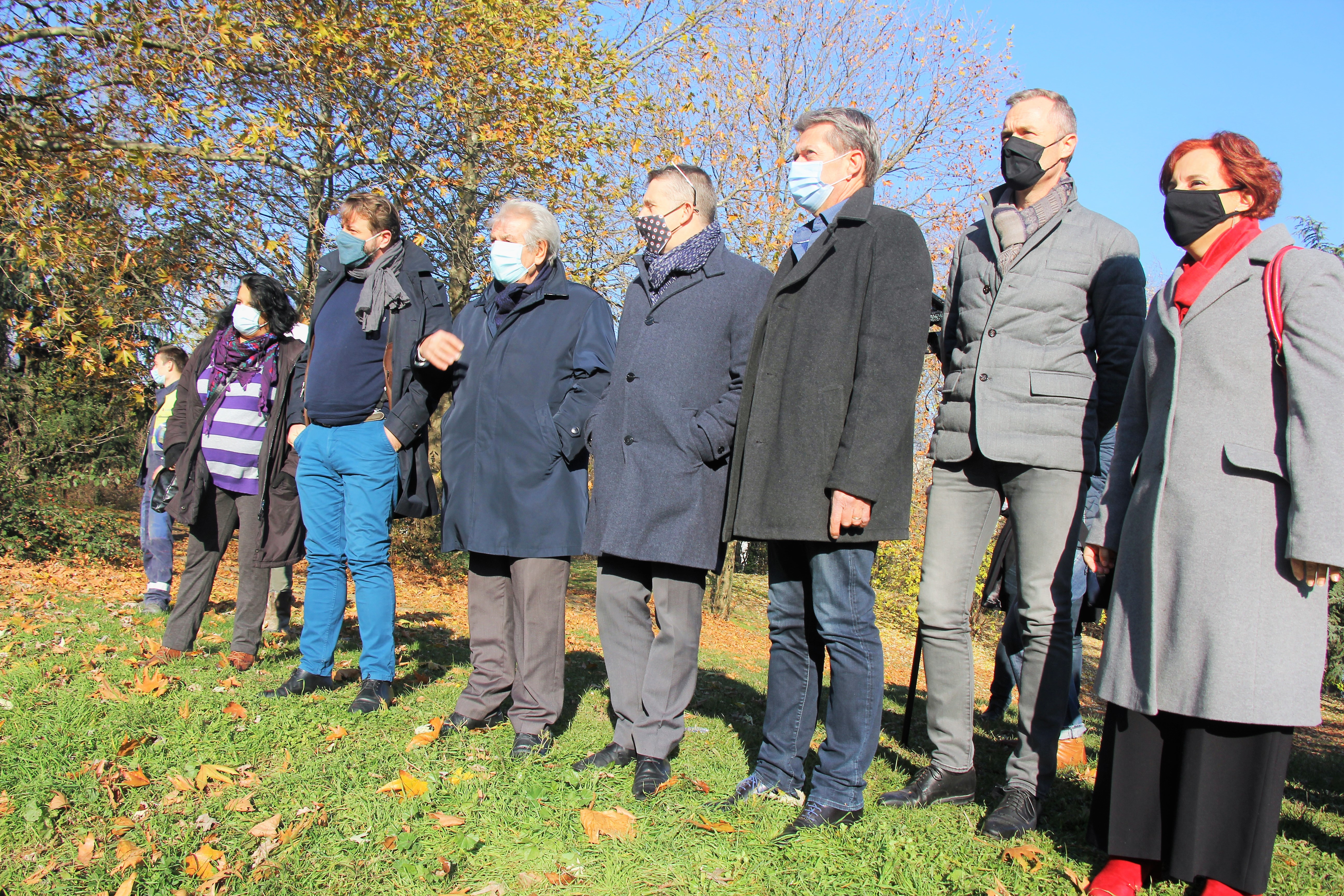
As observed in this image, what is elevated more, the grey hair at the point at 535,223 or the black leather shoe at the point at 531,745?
the grey hair at the point at 535,223

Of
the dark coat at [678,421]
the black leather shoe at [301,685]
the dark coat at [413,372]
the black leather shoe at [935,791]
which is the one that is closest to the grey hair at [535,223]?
the dark coat at [413,372]

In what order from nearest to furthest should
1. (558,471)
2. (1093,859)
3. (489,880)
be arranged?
(489,880) → (1093,859) → (558,471)

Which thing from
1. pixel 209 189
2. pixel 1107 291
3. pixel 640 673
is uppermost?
pixel 209 189

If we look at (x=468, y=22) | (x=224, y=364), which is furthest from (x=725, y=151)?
(x=224, y=364)

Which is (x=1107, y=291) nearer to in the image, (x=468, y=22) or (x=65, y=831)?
(x=65, y=831)

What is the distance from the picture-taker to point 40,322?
12438 mm

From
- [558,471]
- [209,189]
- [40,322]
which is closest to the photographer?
[558,471]

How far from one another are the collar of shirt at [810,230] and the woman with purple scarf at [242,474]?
3196 mm

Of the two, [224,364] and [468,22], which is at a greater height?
[468,22]

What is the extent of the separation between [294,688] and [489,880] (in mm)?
2196

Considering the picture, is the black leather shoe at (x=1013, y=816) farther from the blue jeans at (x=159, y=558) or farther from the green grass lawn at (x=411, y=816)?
the blue jeans at (x=159, y=558)

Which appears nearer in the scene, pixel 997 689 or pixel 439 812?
pixel 439 812

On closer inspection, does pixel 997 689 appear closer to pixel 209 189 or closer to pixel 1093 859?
pixel 1093 859

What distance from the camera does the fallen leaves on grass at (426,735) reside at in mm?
3617
